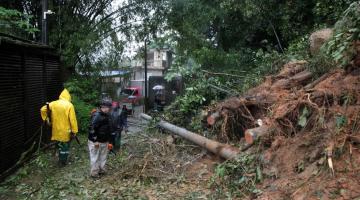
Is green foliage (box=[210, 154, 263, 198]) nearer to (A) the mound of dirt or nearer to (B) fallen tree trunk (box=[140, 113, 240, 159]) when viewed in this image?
(A) the mound of dirt

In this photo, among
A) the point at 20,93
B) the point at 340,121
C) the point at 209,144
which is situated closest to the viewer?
the point at 340,121

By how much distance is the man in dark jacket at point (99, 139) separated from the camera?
8.18 metres

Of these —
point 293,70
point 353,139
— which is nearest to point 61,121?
point 293,70

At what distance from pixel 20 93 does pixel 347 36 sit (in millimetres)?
7135

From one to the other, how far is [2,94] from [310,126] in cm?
605

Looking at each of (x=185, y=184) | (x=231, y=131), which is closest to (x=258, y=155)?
(x=185, y=184)

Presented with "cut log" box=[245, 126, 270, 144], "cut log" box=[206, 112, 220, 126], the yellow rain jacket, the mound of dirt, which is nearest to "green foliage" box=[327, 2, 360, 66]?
the mound of dirt

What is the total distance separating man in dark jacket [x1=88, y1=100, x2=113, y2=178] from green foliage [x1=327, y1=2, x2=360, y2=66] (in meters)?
4.52

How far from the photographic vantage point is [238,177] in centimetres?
674

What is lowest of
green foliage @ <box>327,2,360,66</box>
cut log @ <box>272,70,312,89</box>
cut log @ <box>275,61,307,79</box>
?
cut log @ <box>272,70,312,89</box>

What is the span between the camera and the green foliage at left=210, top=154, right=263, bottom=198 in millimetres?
6362

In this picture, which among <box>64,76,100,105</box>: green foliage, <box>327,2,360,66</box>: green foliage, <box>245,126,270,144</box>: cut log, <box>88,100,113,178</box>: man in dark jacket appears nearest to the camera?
<box>327,2,360,66</box>: green foliage

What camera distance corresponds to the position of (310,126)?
668 cm

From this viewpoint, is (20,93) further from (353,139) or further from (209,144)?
(353,139)
